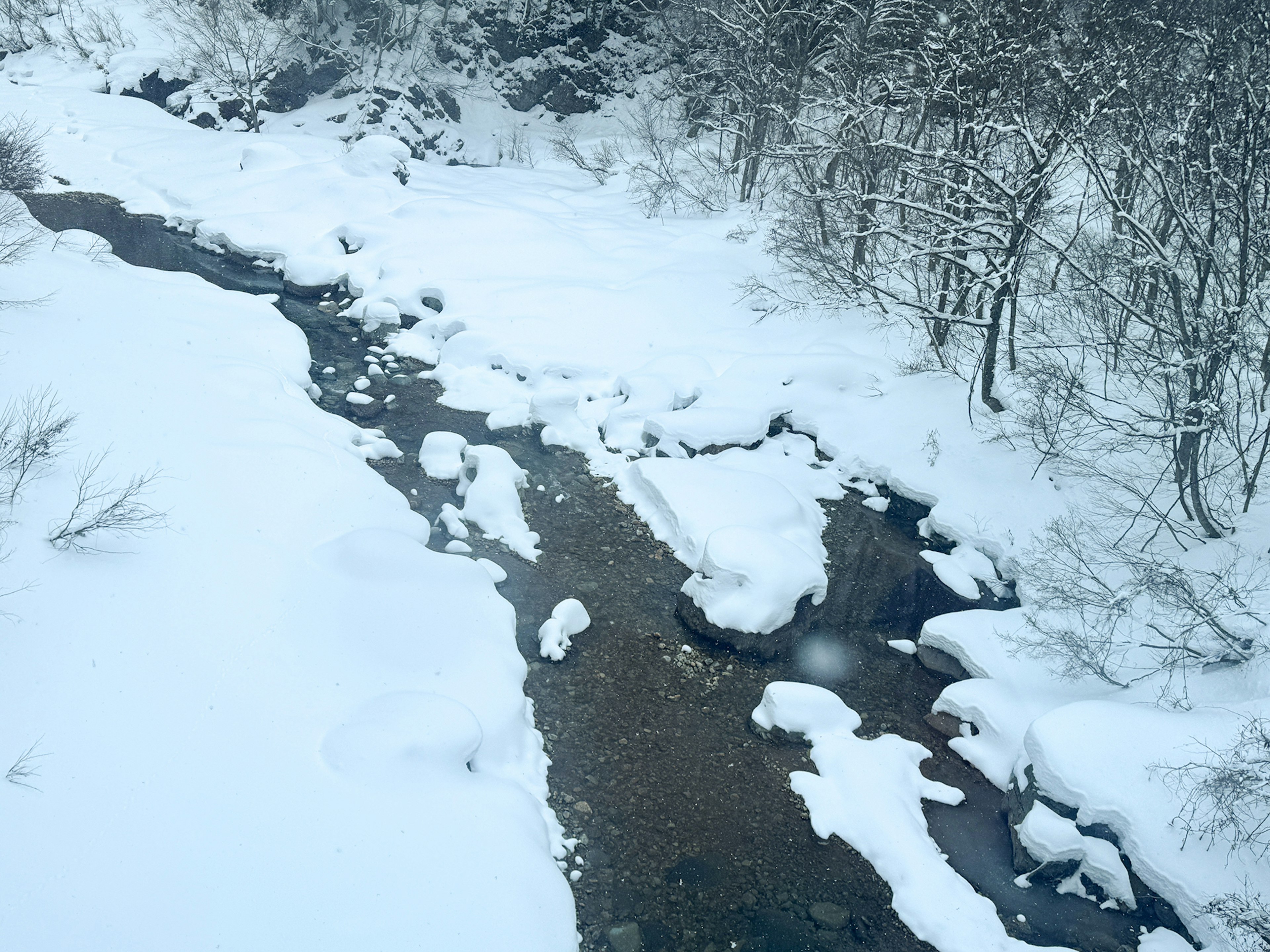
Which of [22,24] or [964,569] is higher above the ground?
[22,24]

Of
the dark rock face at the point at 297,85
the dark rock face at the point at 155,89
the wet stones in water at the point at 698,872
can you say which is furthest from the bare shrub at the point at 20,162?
the wet stones in water at the point at 698,872

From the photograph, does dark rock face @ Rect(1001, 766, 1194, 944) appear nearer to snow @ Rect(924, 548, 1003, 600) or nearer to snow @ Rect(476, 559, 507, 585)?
snow @ Rect(924, 548, 1003, 600)

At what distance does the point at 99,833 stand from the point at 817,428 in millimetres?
8895

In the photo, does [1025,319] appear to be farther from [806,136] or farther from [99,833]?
[99,833]

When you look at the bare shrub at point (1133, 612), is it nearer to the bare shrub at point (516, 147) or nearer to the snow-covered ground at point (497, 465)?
the snow-covered ground at point (497, 465)

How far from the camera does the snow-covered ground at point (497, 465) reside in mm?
5285

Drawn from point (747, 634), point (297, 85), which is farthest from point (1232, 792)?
point (297, 85)

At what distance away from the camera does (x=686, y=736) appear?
6543 millimetres

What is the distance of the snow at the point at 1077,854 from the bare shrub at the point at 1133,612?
171cm

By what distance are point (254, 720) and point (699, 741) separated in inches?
130

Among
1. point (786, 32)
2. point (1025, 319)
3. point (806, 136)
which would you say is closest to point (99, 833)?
point (1025, 319)

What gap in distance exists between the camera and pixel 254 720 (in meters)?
5.20

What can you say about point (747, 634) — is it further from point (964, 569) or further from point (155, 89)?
point (155, 89)

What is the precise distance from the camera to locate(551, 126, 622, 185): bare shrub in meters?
19.7
